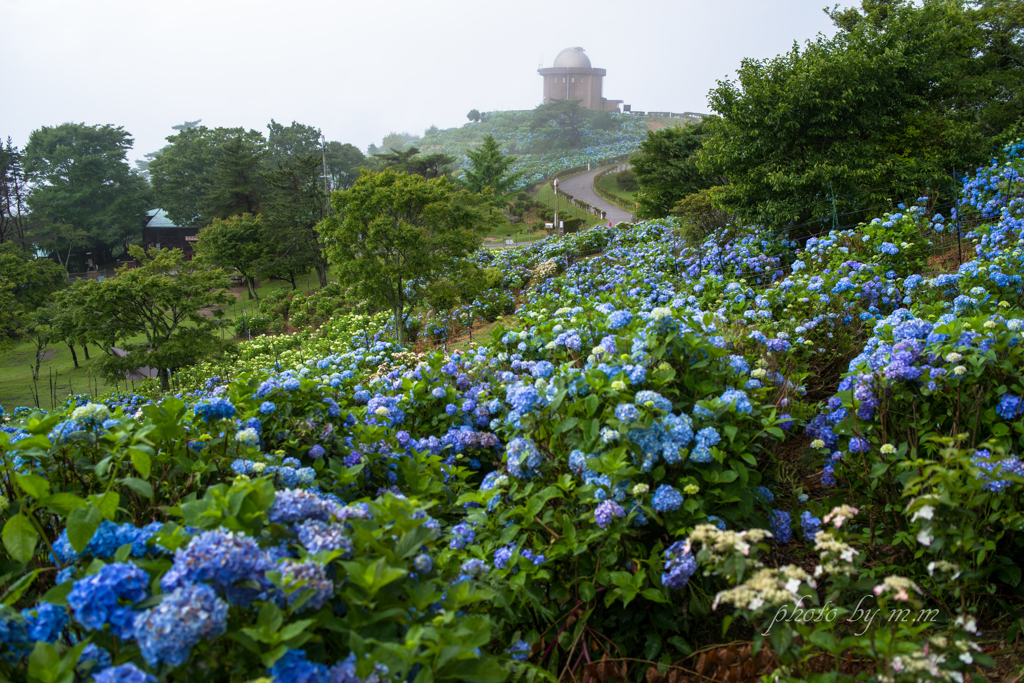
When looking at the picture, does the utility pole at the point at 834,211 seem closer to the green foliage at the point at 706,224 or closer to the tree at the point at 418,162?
the green foliage at the point at 706,224

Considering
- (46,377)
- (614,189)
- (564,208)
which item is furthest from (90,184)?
(614,189)

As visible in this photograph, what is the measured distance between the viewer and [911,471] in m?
2.40

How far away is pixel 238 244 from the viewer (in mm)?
26656

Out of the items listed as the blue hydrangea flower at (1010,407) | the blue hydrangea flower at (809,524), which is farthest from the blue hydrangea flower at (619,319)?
the blue hydrangea flower at (1010,407)

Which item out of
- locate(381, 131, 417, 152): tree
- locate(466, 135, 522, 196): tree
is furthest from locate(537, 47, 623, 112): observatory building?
locate(466, 135, 522, 196): tree

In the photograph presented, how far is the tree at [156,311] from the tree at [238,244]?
1252 centimetres

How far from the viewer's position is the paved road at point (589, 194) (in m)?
29.0

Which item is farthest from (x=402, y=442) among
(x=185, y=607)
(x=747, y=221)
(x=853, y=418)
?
(x=747, y=221)

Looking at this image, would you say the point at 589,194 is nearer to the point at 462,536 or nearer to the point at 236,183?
the point at 236,183

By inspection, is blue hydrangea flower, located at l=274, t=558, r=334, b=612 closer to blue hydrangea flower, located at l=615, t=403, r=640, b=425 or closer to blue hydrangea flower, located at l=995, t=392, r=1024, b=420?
blue hydrangea flower, located at l=615, t=403, r=640, b=425

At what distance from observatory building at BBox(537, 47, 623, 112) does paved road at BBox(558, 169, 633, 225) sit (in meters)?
45.4

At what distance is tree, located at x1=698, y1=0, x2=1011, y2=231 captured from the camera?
9.73 metres

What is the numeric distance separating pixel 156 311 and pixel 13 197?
2765 centimetres

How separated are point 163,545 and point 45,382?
73.4ft
